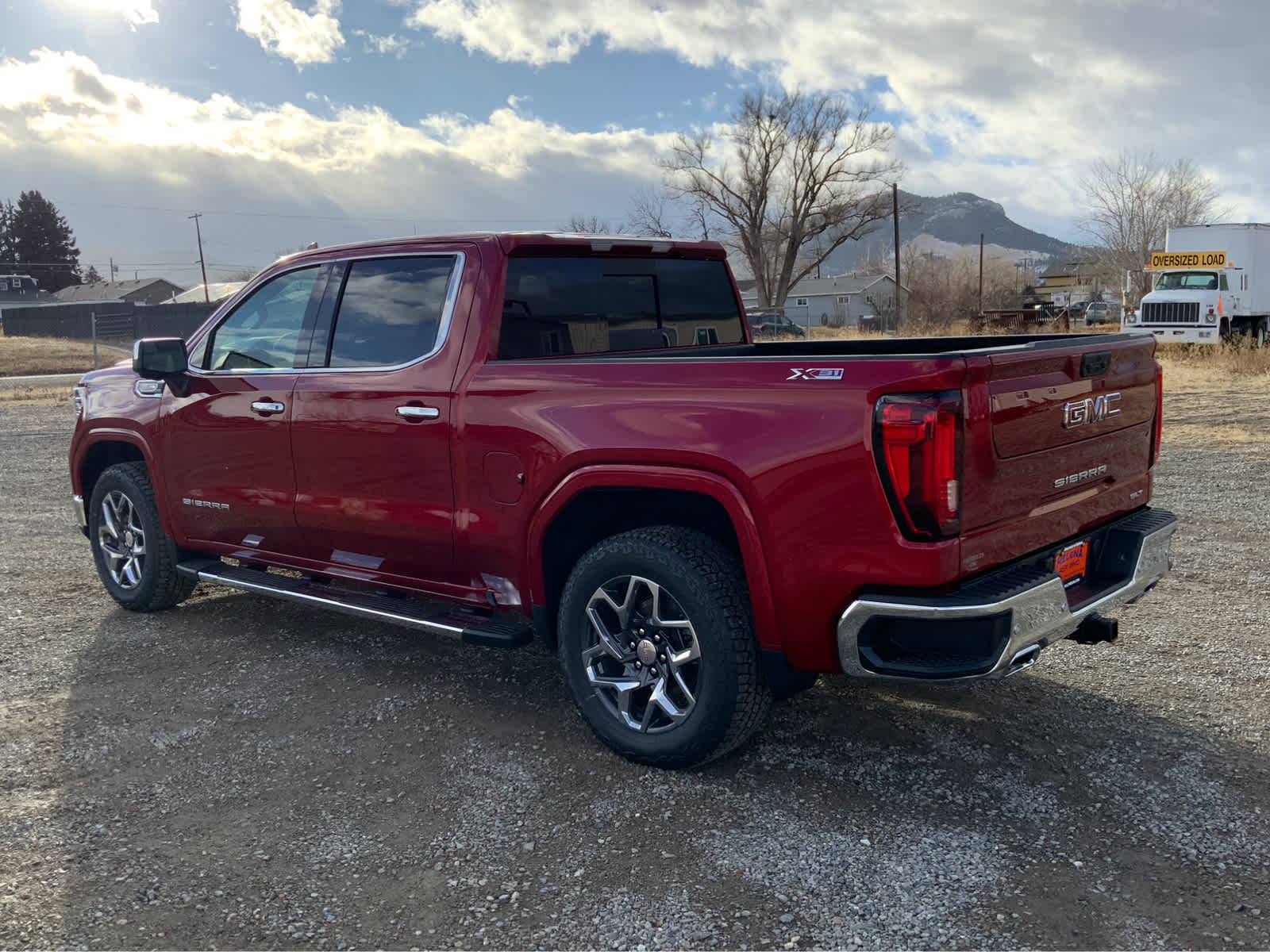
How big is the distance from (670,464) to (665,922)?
1.42m

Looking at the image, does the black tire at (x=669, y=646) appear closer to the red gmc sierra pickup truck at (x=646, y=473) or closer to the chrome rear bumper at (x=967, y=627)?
the red gmc sierra pickup truck at (x=646, y=473)

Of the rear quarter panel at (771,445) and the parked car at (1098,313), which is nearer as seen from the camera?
the rear quarter panel at (771,445)

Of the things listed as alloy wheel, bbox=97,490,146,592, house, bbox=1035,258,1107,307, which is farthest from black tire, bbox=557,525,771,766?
house, bbox=1035,258,1107,307

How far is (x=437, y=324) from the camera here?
4246 mm

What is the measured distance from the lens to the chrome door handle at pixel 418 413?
13.6 feet

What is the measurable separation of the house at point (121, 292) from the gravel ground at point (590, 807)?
9328cm

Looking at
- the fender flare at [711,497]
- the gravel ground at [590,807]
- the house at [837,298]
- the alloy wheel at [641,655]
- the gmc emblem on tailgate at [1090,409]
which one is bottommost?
the gravel ground at [590,807]

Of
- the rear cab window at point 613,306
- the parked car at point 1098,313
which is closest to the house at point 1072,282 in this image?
the parked car at point 1098,313

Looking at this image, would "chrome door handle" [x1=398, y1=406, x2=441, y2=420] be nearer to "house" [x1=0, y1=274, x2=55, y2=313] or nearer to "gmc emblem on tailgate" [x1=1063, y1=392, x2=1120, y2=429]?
"gmc emblem on tailgate" [x1=1063, y1=392, x2=1120, y2=429]

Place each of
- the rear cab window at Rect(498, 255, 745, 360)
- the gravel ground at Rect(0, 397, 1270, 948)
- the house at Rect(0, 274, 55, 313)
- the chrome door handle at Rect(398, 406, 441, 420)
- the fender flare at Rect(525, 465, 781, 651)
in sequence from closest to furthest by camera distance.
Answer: the gravel ground at Rect(0, 397, 1270, 948) < the fender flare at Rect(525, 465, 781, 651) < the chrome door handle at Rect(398, 406, 441, 420) < the rear cab window at Rect(498, 255, 745, 360) < the house at Rect(0, 274, 55, 313)

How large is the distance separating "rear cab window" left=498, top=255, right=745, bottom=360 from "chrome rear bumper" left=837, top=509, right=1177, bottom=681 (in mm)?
1849

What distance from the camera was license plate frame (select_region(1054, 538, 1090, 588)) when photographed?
3516 mm

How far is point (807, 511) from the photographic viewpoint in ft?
10.4

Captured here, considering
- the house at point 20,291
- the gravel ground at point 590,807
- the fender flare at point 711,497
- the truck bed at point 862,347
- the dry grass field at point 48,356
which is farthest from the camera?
the house at point 20,291
